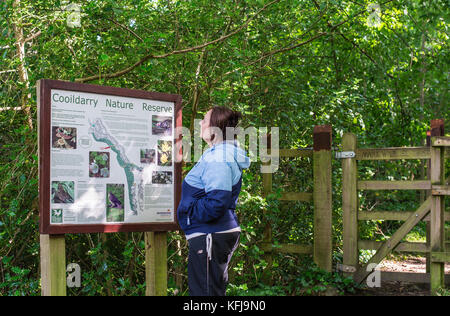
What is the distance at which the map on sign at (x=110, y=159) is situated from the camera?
346 cm

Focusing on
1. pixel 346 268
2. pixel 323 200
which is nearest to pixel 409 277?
pixel 346 268

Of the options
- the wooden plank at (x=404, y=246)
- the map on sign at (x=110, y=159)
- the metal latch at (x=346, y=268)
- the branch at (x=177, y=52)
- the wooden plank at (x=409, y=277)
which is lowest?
the wooden plank at (x=409, y=277)

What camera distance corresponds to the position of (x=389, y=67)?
808 cm

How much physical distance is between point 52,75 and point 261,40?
7.38ft

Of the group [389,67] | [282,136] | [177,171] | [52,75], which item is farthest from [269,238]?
[389,67]

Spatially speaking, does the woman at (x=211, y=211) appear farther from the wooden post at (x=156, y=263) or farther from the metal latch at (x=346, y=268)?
the metal latch at (x=346, y=268)

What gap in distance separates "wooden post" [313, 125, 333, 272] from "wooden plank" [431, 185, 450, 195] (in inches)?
43.0

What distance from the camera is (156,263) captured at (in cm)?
396

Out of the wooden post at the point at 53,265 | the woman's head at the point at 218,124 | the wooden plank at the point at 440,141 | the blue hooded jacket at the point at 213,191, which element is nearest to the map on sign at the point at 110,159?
the wooden post at the point at 53,265

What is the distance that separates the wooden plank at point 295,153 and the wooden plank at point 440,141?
132 cm

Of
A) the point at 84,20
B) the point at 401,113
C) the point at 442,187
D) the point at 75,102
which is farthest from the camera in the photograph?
the point at 401,113

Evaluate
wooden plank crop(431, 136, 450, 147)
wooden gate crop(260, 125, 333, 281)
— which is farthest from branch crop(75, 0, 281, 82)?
wooden plank crop(431, 136, 450, 147)

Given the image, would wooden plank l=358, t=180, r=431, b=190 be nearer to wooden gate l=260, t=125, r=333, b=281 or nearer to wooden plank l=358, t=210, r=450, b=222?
wooden plank l=358, t=210, r=450, b=222

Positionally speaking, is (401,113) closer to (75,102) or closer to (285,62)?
(285,62)
